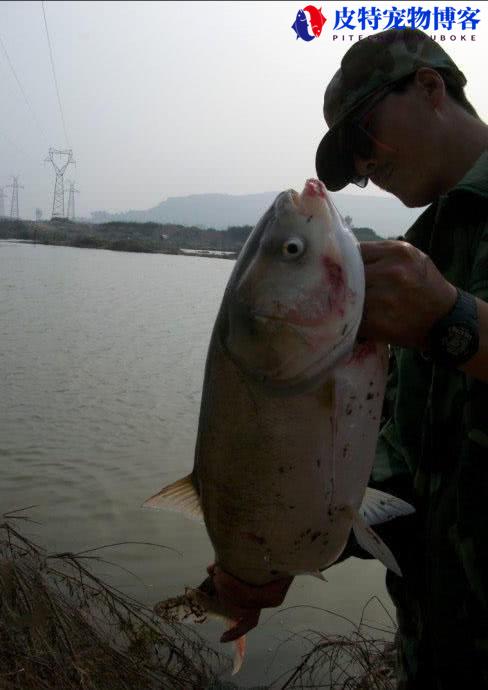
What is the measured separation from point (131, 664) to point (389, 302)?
3169mm

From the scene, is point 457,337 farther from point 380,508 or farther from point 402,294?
point 380,508

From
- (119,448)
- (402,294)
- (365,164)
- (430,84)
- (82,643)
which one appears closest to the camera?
(402,294)

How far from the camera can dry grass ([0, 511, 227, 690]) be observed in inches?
131

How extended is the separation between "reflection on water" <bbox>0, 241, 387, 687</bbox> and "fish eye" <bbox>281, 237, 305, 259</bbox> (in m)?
3.79

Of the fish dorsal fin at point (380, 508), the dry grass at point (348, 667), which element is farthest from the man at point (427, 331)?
the dry grass at point (348, 667)

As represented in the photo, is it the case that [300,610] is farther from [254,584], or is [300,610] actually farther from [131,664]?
[254,584]

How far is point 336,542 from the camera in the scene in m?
1.98

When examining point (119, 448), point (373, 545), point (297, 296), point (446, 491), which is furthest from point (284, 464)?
point (119, 448)

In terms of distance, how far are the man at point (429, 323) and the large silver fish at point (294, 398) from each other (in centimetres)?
11

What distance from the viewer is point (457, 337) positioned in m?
1.68

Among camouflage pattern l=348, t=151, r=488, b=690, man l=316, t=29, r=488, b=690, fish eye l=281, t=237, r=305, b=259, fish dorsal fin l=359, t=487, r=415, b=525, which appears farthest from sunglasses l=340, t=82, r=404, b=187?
fish dorsal fin l=359, t=487, r=415, b=525

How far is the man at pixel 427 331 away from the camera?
170 cm

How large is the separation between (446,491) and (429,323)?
848 millimetres

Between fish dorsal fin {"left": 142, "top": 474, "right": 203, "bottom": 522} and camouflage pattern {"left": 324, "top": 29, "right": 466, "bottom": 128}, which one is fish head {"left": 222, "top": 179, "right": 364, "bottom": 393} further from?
camouflage pattern {"left": 324, "top": 29, "right": 466, "bottom": 128}
